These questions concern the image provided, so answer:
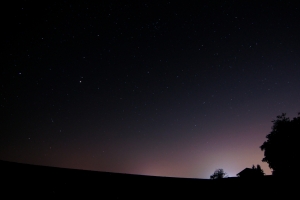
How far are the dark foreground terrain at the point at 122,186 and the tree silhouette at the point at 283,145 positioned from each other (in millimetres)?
21282

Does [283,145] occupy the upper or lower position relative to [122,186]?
upper

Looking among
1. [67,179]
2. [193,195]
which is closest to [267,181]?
[193,195]

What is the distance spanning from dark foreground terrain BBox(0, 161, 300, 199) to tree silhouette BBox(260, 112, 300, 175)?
21282mm

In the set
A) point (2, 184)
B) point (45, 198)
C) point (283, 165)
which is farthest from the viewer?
point (283, 165)

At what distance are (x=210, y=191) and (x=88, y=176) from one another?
4.10m

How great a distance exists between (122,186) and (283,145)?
27.3 m

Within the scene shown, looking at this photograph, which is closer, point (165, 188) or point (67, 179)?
point (67, 179)

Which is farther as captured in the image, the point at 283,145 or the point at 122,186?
the point at 283,145

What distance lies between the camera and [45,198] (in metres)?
3.54

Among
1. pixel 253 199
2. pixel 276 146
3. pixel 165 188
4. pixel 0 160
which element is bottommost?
pixel 253 199

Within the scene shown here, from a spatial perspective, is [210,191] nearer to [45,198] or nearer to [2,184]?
[45,198]

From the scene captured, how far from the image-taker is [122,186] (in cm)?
457

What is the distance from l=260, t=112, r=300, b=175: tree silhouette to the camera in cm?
2222

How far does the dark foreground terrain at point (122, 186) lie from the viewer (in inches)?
136
